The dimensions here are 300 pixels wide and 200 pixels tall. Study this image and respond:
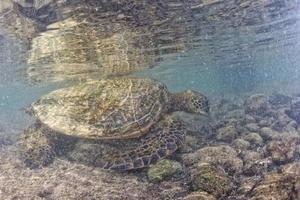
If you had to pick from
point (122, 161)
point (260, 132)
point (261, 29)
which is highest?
point (261, 29)

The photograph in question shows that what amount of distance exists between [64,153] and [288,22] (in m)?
16.1

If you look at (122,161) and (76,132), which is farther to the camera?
(76,132)

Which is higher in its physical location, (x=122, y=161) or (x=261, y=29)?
(x=261, y=29)

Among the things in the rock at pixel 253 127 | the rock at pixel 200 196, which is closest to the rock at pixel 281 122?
the rock at pixel 253 127

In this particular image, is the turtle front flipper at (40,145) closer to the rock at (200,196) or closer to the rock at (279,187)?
the rock at (200,196)

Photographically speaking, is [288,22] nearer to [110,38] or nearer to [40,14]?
[110,38]

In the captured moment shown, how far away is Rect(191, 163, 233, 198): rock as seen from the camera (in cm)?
674

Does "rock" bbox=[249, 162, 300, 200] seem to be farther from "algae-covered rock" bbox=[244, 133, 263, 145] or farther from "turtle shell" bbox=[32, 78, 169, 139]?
"turtle shell" bbox=[32, 78, 169, 139]

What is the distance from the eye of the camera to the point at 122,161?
8.70 m

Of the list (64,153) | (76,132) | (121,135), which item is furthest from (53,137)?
(121,135)

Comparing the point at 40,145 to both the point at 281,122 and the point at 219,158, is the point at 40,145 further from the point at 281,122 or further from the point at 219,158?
the point at 281,122

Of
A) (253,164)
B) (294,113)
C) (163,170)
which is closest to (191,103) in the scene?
(163,170)

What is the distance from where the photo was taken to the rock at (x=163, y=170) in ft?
27.2

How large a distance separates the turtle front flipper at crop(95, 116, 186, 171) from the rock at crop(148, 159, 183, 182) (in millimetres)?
156
